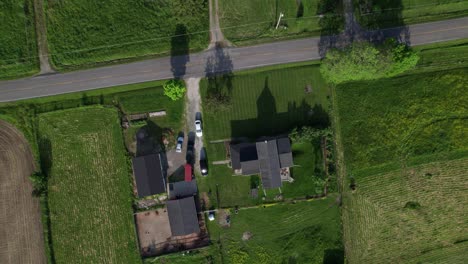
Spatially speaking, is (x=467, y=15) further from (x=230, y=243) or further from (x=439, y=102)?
(x=230, y=243)

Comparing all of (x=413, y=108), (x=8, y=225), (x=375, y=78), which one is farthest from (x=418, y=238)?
(x=8, y=225)

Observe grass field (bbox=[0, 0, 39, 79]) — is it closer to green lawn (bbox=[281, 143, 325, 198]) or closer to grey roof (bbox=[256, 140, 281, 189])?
grey roof (bbox=[256, 140, 281, 189])

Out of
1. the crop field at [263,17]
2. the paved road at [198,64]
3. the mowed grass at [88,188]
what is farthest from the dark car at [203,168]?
the crop field at [263,17]

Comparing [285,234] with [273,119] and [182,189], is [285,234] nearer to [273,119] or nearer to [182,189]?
[182,189]

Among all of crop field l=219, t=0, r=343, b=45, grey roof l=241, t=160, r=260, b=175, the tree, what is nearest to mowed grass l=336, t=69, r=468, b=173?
the tree

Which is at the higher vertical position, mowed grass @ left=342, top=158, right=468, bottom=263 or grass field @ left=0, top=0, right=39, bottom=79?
grass field @ left=0, top=0, right=39, bottom=79
